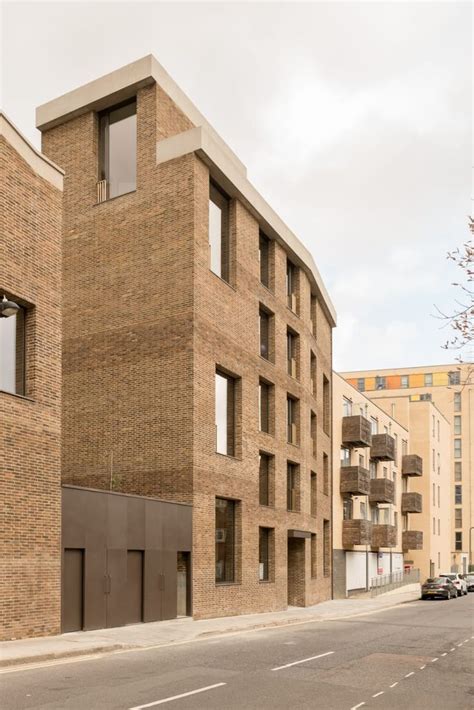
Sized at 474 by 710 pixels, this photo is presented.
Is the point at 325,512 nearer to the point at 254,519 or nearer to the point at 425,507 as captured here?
the point at 254,519

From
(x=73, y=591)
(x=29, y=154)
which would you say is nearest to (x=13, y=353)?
(x=29, y=154)

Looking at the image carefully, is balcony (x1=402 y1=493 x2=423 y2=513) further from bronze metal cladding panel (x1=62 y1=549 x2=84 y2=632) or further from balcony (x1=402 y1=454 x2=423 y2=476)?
bronze metal cladding panel (x1=62 y1=549 x2=84 y2=632)

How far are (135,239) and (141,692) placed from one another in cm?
1966

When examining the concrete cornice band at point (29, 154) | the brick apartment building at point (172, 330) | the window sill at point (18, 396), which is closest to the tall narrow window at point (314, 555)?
the brick apartment building at point (172, 330)

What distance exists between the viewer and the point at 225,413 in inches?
1225

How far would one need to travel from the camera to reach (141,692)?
13.0 metres

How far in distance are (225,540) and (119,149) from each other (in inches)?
579

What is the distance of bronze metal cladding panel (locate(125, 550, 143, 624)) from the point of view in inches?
928

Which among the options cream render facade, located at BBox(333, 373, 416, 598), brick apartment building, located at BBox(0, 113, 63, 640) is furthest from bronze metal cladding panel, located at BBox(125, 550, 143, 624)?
cream render facade, located at BBox(333, 373, 416, 598)

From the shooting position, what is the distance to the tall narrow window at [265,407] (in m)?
35.0

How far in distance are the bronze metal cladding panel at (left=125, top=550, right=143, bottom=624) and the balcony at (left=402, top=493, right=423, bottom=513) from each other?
48.3 meters

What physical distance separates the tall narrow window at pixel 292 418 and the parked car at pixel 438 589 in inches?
710

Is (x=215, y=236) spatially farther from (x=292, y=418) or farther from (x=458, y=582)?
(x=458, y=582)

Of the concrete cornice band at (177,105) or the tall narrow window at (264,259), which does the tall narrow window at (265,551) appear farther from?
the concrete cornice band at (177,105)
